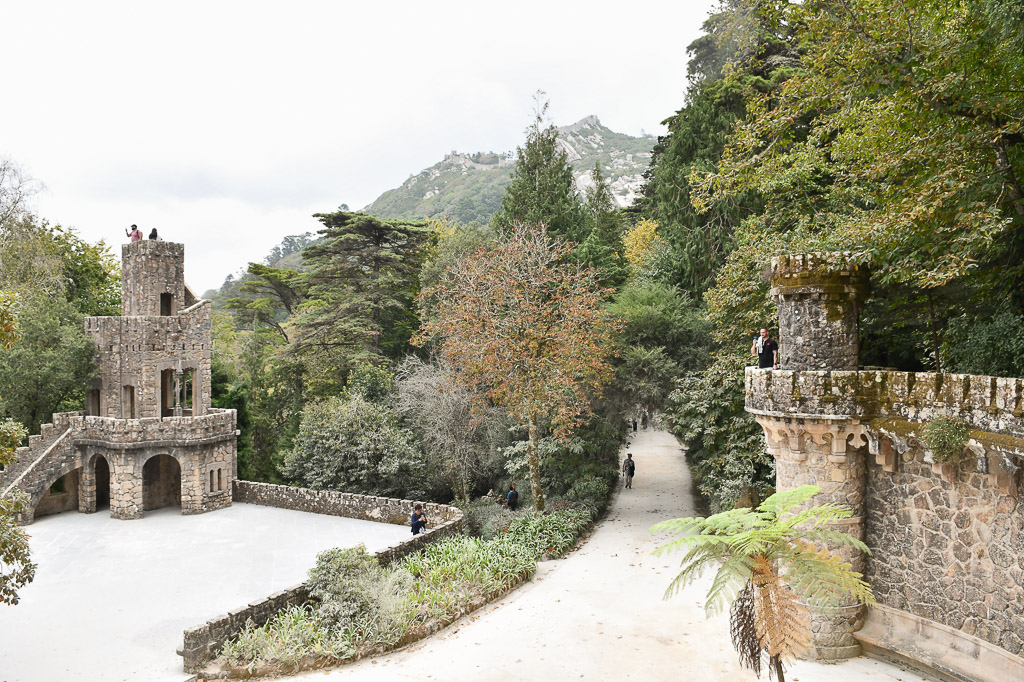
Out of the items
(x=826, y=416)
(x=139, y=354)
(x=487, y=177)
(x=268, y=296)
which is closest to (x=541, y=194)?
(x=139, y=354)

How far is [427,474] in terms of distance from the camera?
2442 cm

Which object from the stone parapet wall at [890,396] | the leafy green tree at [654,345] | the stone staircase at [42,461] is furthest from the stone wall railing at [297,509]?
the stone parapet wall at [890,396]

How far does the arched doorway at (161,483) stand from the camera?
2422cm

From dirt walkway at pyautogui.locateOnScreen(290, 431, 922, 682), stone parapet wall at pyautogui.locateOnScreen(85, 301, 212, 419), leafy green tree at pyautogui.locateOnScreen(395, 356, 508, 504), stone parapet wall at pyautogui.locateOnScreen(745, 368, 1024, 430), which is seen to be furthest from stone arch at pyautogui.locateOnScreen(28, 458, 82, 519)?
stone parapet wall at pyautogui.locateOnScreen(745, 368, 1024, 430)

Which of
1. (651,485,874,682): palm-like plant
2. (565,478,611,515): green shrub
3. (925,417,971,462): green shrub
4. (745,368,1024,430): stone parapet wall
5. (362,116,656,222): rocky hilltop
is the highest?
(362,116,656,222): rocky hilltop

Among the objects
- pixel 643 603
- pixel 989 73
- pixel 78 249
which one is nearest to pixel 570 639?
pixel 643 603

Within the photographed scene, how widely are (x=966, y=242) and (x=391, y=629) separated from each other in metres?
11.7

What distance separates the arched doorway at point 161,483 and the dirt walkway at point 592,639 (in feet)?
56.1

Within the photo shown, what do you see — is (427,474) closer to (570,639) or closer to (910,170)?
(570,639)

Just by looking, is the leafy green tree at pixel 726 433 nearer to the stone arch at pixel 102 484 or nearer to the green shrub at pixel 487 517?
the green shrub at pixel 487 517

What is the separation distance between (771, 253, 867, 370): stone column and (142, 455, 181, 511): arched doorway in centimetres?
2431

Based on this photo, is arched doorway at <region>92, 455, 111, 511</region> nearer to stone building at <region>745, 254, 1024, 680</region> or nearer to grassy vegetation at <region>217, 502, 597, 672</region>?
grassy vegetation at <region>217, 502, 597, 672</region>

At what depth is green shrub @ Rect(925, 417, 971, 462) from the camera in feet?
25.1

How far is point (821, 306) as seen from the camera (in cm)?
937
